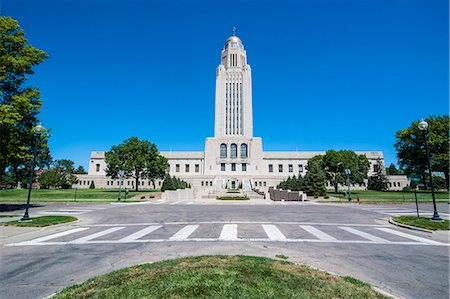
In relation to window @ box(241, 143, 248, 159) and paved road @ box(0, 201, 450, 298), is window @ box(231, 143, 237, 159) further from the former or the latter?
paved road @ box(0, 201, 450, 298)

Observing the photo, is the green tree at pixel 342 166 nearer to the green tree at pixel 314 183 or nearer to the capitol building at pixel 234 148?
the capitol building at pixel 234 148

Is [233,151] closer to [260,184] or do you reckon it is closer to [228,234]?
[260,184]

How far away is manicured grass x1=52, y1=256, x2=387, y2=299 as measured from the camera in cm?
376

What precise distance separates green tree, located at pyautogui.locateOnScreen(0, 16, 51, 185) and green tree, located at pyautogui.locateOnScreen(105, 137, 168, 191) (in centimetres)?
3304

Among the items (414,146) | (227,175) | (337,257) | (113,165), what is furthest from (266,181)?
(337,257)

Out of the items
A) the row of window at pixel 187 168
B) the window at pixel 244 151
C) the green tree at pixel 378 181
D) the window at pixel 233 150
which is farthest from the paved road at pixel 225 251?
the green tree at pixel 378 181

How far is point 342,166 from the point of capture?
58531mm

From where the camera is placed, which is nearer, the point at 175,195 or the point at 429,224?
the point at 429,224

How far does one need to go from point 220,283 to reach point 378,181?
88.4 metres

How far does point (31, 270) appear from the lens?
5.77 metres

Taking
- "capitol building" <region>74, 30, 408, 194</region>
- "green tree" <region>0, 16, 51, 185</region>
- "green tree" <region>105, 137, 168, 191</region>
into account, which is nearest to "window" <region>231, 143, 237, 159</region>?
"capitol building" <region>74, 30, 408, 194</region>

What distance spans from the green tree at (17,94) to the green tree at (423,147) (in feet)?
175

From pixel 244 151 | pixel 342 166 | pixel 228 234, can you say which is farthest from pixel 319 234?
pixel 244 151

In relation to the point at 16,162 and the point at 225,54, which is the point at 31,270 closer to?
the point at 16,162
